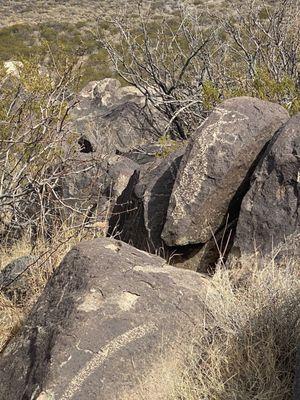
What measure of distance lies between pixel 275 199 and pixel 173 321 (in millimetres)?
1556

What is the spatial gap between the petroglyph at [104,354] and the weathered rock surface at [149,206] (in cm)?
164

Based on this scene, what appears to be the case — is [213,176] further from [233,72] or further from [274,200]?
[233,72]

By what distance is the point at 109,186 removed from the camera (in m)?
7.17

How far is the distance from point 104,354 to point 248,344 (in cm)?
74

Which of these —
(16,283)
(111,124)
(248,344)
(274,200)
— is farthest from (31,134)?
(111,124)

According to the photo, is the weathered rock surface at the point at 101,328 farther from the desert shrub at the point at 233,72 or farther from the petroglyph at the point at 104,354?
the desert shrub at the point at 233,72

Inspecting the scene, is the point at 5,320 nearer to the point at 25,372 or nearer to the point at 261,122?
the point at 25,372

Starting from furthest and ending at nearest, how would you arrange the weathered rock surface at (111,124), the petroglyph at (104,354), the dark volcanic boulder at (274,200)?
1. the weathered rock surface at (111,124)
2. the dark volcanic boulder at (274,200)
3. the petroglyph at (104,354)

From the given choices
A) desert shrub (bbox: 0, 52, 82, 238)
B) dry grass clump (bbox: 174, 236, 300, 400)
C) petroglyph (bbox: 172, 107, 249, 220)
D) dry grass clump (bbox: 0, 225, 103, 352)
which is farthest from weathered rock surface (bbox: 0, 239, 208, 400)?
desert shrub (bbox: 0, 52, 82, 238)

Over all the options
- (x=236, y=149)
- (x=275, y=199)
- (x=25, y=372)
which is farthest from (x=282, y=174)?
(x=25, y=372)

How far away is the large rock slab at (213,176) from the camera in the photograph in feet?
16.4

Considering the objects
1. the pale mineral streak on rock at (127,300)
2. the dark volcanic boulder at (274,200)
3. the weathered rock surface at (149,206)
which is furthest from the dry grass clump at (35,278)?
the dark volcanic boulder at (274,200)

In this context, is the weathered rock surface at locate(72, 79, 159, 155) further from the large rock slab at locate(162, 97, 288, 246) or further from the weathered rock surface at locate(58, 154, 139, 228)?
the large rock slab at locate(162, 97, 288, 246)

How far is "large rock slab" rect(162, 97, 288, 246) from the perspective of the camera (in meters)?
5.01
